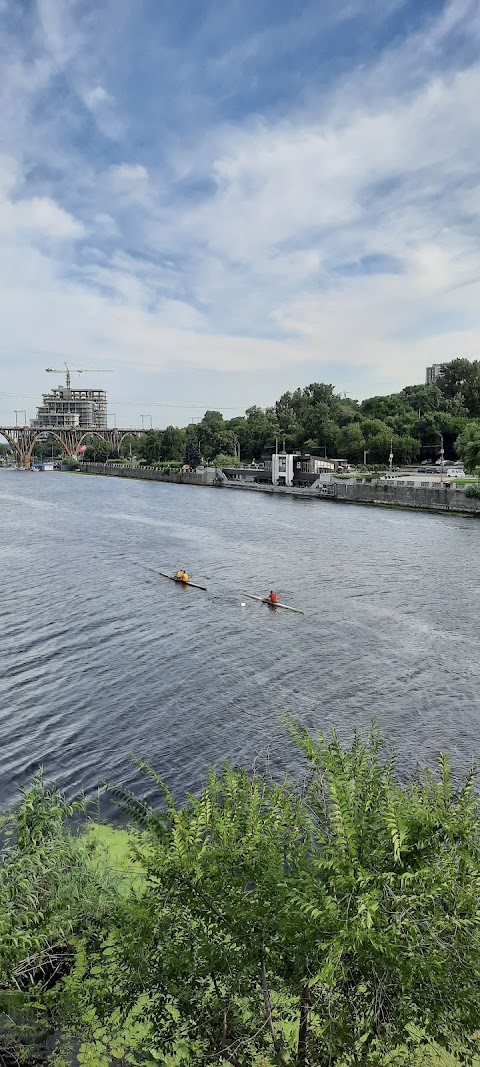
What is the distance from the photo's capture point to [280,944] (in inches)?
340

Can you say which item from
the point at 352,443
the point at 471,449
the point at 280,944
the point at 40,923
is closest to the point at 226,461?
the point at 352,443

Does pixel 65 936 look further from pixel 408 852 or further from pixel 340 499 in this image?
pixel 340 499

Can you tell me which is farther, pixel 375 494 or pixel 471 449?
pixel 375 494

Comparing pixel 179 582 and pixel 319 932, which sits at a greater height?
pixel 319 932

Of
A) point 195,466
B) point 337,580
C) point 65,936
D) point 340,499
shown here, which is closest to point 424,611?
point 337,580

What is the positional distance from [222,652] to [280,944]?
2569cm

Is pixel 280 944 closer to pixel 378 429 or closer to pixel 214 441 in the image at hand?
pixel 378 429

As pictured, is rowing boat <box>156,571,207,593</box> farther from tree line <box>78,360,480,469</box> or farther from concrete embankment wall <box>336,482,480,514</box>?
tree line <box>78,360,480,469</box>

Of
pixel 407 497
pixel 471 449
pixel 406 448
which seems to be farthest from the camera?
pixel 406 448

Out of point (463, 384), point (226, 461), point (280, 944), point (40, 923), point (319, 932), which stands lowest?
point (40, 923)

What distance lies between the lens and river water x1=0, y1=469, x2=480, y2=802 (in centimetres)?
2355

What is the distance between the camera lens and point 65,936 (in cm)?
1120

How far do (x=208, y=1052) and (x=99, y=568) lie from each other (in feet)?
160

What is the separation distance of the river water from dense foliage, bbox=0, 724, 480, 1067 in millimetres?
9643
